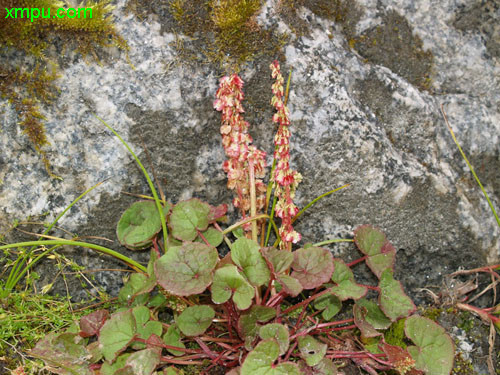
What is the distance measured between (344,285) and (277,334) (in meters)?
0.46

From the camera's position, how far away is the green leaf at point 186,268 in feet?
6.83

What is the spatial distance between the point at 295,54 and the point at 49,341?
1.94 meters

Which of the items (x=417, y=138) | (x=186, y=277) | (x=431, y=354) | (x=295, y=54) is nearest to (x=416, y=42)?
(x=417, y=138)

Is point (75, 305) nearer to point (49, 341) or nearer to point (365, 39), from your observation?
point (49, 341)

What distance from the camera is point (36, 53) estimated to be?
2.40 metres

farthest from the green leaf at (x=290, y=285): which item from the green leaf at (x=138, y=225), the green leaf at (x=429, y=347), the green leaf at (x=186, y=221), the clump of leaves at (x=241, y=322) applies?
the green leaf at (x=138, y=225)

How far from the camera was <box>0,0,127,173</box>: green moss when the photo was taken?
2389 millimetres

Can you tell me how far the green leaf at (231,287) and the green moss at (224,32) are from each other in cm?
114

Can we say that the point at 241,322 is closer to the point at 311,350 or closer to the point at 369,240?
the point at 311,350

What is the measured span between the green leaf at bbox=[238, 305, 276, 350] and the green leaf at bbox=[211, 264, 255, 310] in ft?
0.58

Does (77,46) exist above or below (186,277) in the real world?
above

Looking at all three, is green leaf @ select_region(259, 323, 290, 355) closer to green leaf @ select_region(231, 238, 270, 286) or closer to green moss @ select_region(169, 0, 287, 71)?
green leaf @ select_region(231, 238, 270, 286)

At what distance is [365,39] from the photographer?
2904 mm

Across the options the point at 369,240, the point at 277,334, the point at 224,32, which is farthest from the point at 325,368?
the point at 224,32
